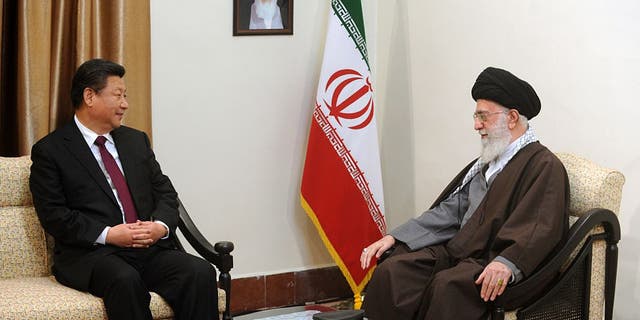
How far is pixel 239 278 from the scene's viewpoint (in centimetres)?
525

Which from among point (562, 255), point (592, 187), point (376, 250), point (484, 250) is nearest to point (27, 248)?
point (376, 250)

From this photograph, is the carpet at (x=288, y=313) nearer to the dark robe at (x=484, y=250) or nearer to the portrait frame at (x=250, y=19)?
the dark robe at (x=484, y=250)

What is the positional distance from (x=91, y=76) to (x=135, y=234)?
2.19ft

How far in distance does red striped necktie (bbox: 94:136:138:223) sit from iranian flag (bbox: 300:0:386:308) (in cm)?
127

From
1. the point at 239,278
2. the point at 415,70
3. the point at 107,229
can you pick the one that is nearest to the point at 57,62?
the point at 107,229

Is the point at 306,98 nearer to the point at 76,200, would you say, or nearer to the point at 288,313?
the point at 288,313

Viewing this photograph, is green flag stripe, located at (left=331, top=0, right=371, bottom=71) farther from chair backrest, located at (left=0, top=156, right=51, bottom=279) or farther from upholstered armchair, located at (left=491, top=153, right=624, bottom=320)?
chair backrest, located at (left=0, top=156, right=51, bottom=279)

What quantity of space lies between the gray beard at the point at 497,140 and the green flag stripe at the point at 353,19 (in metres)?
1.33

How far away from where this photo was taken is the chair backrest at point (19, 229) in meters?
4.07

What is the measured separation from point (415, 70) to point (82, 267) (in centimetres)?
218

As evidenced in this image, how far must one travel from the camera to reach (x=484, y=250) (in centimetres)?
387

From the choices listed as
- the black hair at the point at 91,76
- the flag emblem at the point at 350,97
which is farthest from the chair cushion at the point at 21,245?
the flag emblem at the point at 350,97

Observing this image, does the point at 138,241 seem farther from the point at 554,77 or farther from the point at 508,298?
the point at 554,77

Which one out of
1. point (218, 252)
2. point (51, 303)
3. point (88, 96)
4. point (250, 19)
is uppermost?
point (250, 19)
